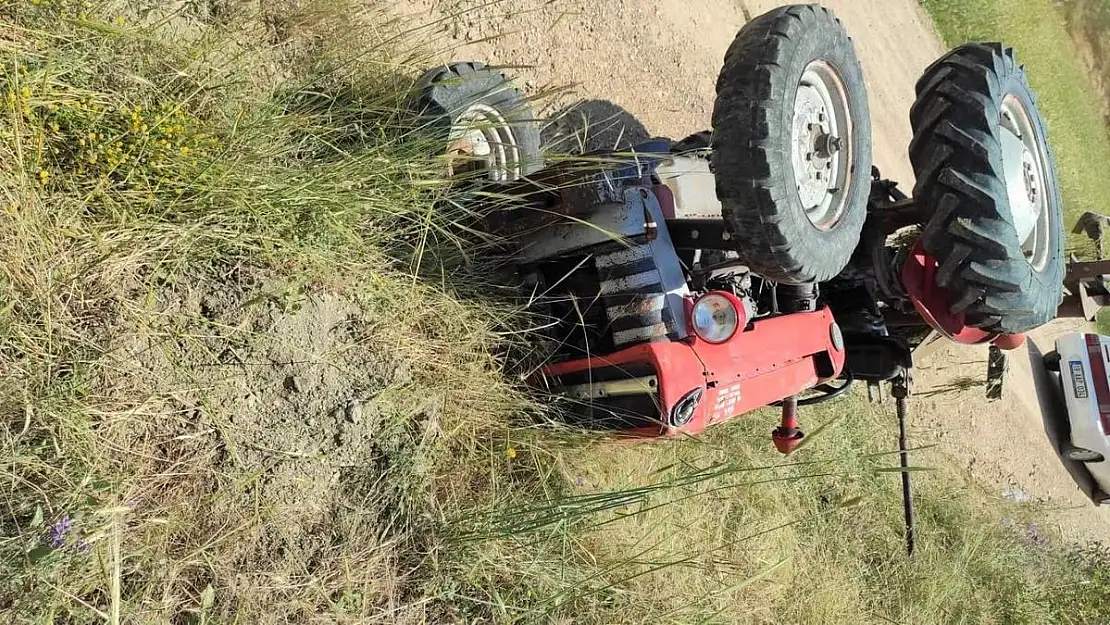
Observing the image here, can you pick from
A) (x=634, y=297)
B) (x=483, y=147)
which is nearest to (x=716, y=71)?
(x=483, y=147)

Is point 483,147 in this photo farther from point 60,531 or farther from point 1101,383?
point 1101,383

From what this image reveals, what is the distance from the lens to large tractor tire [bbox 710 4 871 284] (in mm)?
2328

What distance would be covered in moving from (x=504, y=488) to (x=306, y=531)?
80cm

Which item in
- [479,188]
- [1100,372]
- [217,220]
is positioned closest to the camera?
[217,220]

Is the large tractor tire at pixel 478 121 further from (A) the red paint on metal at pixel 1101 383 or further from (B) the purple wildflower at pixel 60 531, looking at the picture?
(A) the red paint on metal at pixel 1101 383

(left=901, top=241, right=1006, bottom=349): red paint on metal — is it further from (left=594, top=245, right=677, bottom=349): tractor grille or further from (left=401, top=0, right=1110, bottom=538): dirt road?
(left=401, top=0, right=1110, bottom=538): dirt road

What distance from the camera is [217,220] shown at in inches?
95.0

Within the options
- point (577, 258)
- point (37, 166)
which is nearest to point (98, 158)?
point (37, 166)

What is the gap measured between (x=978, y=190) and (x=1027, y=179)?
32.2 inches

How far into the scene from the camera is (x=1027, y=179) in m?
3.21

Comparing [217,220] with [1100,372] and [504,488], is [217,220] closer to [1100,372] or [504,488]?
[504,488]

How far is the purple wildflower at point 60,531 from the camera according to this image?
75.5 inches

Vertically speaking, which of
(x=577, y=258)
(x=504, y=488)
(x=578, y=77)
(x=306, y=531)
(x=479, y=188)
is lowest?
(x=504, y=488)

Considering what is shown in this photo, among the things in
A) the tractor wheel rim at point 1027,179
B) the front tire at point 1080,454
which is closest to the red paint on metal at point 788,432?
the tractor wheel rim at point 1027,179
